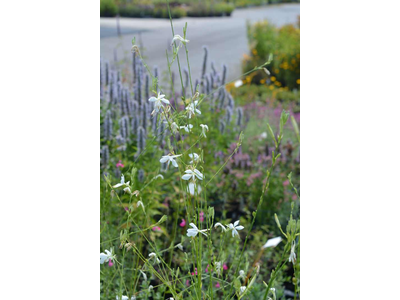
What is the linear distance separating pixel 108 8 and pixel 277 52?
183 cm

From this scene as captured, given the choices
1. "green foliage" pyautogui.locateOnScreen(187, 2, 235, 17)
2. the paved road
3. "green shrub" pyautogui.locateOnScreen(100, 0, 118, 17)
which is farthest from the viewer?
"green foliage" pyautogui.locateOnScreen(187, 2, 235, 17)

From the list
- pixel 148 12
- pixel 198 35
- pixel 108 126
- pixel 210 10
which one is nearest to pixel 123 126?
pixel 108 126

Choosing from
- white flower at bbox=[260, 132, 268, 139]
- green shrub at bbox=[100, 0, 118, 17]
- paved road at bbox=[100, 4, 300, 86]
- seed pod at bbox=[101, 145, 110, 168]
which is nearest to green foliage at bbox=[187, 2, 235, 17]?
paved road at bbox=[100, 4, 300, 86]

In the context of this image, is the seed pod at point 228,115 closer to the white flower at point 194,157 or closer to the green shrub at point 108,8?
the green shrub at point 108,8

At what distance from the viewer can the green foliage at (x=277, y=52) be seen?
3457 millimetres

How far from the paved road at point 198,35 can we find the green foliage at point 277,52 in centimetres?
8

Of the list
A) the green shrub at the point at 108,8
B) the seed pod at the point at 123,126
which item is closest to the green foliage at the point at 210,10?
the green shrub at the point at 108,8

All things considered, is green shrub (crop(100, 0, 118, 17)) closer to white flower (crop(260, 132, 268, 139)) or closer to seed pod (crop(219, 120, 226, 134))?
seed pod (crop(219, 120, 226, 134))

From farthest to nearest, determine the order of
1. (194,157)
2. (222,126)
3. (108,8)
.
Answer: (222,126)
(108,8)
(194,157)

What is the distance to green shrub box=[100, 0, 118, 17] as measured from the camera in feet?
8.57

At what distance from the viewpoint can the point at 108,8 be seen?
8.67ft

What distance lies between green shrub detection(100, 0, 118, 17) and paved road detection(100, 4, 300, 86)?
0.11 ft

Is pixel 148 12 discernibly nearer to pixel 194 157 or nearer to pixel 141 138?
pixel 141 138
